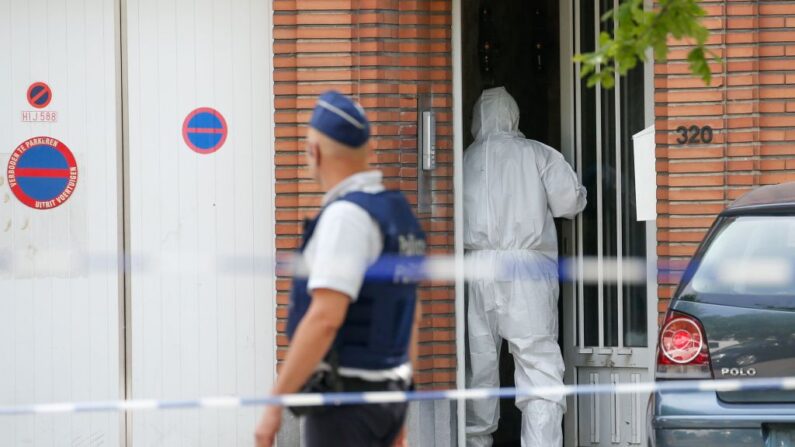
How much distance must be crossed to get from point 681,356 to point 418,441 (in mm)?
3105

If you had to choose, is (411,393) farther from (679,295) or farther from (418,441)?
(418,441)

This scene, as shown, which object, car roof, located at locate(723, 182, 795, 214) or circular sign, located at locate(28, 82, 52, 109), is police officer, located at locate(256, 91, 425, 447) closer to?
car roof, located at locate(723, 182, 795, 214)

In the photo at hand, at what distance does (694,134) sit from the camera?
9.06 m

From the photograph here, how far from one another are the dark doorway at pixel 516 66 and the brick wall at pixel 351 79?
1068mm

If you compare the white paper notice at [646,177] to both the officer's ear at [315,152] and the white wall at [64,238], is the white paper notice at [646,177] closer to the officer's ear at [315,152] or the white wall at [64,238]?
the white wall at [64,238]

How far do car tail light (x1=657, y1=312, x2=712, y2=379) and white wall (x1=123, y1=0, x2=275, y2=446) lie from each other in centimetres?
338

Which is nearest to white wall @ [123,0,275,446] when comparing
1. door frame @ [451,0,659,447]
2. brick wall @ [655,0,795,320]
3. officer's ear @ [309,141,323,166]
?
door frame @ [451,0,659,447]

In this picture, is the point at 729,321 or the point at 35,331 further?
the point at 35,331

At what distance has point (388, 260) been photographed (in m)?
5.00

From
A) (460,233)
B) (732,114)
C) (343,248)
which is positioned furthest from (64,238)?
(343,248)

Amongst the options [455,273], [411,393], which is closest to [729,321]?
[411,393]

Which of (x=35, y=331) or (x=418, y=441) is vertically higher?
(x=35, y=331)

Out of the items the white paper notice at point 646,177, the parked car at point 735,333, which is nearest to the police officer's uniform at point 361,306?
the parked car at point 735,333

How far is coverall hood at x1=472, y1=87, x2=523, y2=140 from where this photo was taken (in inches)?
400
